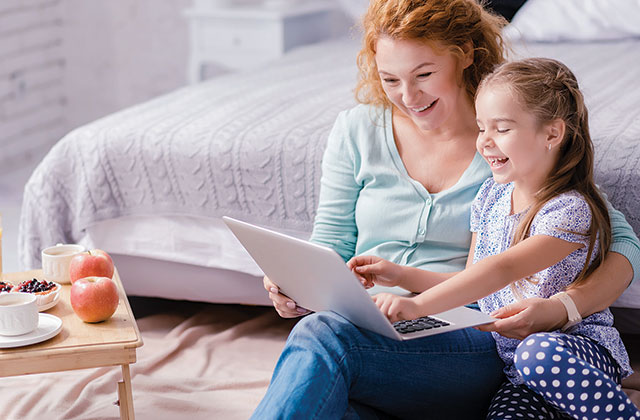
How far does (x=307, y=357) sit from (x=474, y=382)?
269mm

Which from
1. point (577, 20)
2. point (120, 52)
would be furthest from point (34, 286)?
point (120, 52)

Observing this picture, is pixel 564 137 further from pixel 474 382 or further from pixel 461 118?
pixel 474 382

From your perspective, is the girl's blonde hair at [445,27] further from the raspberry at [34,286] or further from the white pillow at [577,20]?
the white pillow at [577,20]

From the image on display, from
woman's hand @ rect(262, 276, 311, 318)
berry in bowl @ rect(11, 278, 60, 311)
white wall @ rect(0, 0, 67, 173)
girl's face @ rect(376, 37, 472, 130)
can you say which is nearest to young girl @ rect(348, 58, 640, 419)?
girl's face @ rect(376, 37, 472, 130)

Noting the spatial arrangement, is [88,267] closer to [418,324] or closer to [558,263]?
[418,324]

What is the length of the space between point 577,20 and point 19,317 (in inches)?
84.2

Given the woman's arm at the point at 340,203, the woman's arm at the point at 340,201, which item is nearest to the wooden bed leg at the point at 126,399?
the woman's arm at the point at 340,203

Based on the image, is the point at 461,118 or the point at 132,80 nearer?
the point at 461,118

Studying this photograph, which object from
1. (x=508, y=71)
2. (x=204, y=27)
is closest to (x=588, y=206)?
(x=508, y=71)

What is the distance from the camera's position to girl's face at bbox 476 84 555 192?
120cm

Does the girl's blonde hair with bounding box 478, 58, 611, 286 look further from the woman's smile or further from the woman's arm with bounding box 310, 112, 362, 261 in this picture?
the woman's arm with bounding box 310, 112, 362, 261

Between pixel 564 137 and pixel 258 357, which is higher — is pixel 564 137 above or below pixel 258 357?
above

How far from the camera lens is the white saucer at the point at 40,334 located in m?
1.21

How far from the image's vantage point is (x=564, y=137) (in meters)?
1.21
